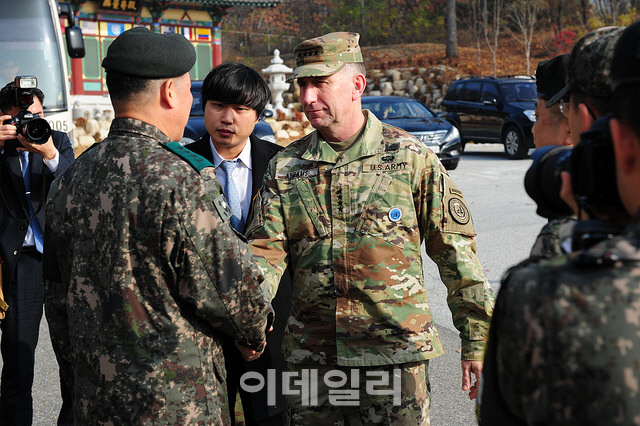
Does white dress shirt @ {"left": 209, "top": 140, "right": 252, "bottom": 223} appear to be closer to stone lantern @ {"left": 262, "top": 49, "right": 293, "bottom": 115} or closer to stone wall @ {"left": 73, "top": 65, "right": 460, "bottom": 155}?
stone lantern @ {"left": 262, "top": 49, "right": 293, "bottom": 115}

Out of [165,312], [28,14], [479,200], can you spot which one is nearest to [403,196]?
[165,312]

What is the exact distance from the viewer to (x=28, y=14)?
8.30m

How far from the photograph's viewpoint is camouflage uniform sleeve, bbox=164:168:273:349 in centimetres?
206

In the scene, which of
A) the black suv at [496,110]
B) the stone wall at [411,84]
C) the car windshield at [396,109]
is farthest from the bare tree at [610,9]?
the car windshield at [396,109]

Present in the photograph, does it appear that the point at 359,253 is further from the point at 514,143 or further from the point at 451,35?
the point at 451,35

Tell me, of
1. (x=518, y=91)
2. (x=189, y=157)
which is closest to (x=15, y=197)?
(x=189, y=157)

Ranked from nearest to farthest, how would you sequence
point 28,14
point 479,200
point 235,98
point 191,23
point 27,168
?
point 235,98, point 27,168, point 28,14, point 479,200, point 191,23

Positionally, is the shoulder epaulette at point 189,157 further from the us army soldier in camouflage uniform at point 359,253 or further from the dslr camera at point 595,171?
the dslr camera at point 595,171

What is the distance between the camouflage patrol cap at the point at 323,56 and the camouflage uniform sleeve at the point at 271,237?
1.37 ft

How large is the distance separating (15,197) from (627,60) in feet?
11.4

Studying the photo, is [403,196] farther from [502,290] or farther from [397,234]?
[502,290]

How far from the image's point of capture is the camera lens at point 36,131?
387cm

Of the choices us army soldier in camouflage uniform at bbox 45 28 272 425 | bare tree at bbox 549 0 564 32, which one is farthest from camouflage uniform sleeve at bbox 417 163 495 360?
bare tree at bbox 549 0 564 32

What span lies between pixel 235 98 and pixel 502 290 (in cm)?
249
